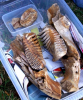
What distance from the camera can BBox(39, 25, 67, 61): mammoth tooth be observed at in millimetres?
1082

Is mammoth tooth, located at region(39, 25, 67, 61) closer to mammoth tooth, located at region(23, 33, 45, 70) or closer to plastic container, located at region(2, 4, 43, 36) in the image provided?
mammoth tooth, located at region(23, 33, 45, 70)

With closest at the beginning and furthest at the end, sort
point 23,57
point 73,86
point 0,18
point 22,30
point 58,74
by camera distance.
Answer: point 73,86 → point 23,57 → point 58,74 → point 22,30 → point 0,18

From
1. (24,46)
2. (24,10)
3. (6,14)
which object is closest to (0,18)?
(6,14)

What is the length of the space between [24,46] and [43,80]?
320 mm

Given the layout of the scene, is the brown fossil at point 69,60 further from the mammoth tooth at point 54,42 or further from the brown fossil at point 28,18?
the brown fossil at point 28,18

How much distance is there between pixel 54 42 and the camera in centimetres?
112

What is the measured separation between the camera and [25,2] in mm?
1735

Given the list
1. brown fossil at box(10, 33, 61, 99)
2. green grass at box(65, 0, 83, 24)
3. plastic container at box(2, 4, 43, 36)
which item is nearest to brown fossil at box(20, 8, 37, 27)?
plastic container at box(2, 4, 43, 36)

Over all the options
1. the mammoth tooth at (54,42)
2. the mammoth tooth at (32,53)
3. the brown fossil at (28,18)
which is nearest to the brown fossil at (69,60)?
the mammoth tooth at (54,42)

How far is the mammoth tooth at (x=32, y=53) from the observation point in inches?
43.1

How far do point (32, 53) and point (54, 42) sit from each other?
0.63 feet

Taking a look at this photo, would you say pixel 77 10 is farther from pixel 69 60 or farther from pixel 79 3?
pixel 69 60

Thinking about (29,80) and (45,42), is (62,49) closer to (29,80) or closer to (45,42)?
(45,42)

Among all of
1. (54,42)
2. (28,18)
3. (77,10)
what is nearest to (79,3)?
(77,10)
